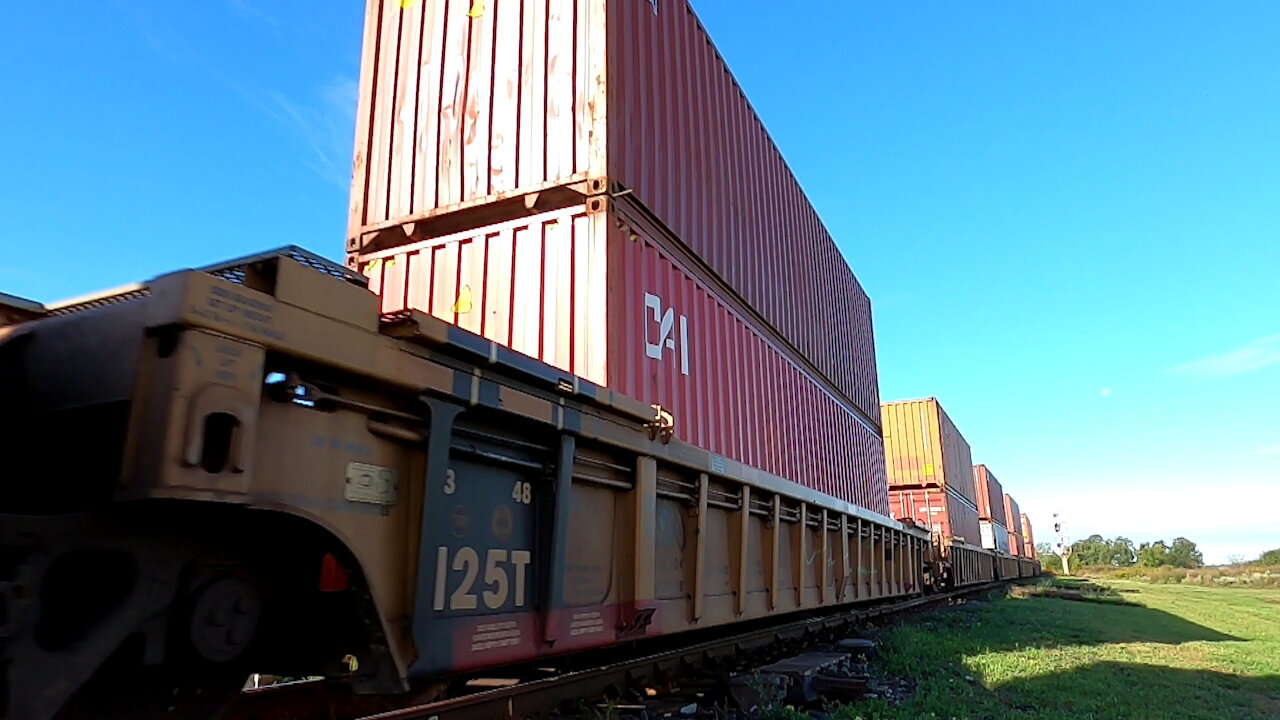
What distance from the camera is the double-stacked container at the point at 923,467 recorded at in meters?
22.7

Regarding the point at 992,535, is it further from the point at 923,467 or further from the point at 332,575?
the point at 332,575

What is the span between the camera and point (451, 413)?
123 inches

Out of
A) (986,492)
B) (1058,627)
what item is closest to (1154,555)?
(986,492)

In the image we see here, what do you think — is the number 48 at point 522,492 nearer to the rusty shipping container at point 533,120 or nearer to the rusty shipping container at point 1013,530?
the rusty shipping container at point 533,120

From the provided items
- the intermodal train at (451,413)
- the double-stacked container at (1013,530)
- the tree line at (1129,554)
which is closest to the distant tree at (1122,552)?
the tree line at (1129,554)

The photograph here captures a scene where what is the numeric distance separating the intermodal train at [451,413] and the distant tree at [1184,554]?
11571 cm

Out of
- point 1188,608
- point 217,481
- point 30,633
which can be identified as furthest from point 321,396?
point 1188,608

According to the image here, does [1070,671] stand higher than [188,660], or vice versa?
[188,660]

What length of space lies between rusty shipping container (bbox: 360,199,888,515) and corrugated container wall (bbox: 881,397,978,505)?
56.3 feet

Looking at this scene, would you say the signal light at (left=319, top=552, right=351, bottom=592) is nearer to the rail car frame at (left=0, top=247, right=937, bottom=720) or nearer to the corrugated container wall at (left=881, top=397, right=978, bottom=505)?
the rail car frame at (left=0, top=247, right=937, bottom=720)

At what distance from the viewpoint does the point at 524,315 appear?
5.38 metres

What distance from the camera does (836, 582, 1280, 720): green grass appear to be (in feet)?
18.5

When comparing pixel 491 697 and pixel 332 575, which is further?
pixel 491 697

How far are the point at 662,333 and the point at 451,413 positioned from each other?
2.95 meters
